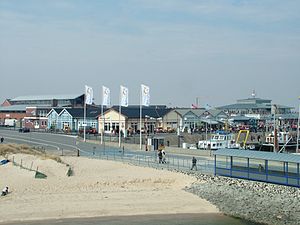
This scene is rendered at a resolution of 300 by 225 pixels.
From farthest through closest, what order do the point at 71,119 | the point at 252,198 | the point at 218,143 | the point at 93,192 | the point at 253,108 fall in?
the point at 253,108 → the point at 71,119 → the point at 218,143 → the point at 93,192 → the point at 252,198

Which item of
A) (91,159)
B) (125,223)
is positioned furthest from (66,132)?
(125,223)

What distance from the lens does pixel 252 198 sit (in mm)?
31719

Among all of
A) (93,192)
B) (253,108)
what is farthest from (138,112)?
(253,108)

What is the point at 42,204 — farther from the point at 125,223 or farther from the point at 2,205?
the point at 125,223

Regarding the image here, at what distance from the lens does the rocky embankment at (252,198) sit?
28.5 m

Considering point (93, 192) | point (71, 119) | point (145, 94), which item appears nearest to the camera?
point (93, 192)

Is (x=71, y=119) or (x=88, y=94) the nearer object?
(x=88, y=94)

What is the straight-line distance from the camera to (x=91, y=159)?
51.4m

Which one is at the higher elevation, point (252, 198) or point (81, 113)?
point (81, 113)

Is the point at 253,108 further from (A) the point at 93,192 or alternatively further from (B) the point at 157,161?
(A) the point at 93,192

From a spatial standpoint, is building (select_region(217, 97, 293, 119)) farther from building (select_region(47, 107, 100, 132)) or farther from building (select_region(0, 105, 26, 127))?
building (select_region(0, 105, 26, 127))

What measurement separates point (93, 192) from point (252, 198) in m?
11.0

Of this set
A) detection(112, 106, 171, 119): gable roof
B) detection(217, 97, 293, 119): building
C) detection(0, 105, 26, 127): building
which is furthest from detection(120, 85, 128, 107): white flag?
detection(217, 97, 293, 119): building

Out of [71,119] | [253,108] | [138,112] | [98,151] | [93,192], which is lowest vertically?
[93,192]
